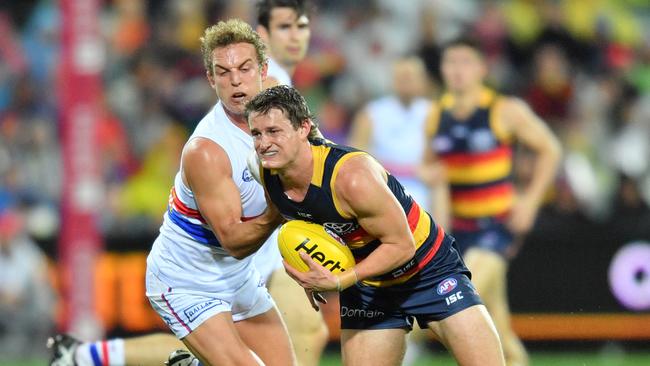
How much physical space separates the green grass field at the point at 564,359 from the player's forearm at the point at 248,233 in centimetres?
525

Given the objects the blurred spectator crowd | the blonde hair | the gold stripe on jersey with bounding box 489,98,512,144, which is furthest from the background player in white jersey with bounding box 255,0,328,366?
the blurred spectator crowd

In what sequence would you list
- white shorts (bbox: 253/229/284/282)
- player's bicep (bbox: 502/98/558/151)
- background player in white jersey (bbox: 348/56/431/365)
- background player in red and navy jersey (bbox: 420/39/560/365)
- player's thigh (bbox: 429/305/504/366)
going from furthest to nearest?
background player in white jersey (bbox: 348/56/431/365)
player's bicep (bbox: 502/98/558/151)
background player in red and navy jersey (bbox: 420/39/560/365)
white shorts (bbox: 253/229/284/282)
player's thigh (bbox: 429/305/504/366)

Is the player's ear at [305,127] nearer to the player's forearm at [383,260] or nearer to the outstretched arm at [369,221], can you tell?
the outstretched arm at [369,221]

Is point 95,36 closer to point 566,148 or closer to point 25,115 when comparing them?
point 25,115

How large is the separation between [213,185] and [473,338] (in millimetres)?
1456

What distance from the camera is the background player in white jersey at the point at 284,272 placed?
7.40 metres

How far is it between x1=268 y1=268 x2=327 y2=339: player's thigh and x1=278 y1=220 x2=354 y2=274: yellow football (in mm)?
1512

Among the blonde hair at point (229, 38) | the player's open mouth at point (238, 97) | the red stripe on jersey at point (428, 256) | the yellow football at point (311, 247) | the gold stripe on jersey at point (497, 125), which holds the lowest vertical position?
the gold stripe on jersey at point (497, 125)

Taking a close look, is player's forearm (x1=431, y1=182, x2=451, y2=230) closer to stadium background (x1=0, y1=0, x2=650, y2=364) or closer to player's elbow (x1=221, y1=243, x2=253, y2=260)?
stadium background (x1=0, y1=0, x2=650, y2=364)

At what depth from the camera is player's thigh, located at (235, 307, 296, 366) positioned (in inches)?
265

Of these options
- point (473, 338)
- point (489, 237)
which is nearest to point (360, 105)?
point (489, 237)

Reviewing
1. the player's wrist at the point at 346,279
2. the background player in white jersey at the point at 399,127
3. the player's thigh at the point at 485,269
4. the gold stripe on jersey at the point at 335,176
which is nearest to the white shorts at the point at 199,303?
the player's wrist at the point at 346,279

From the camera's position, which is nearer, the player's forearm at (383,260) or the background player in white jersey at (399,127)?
the player's forearm at (383,260)

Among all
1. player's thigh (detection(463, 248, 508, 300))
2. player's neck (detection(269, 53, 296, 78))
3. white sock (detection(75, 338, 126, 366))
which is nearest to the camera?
white sock (detection(75, 338, 126, 366))
